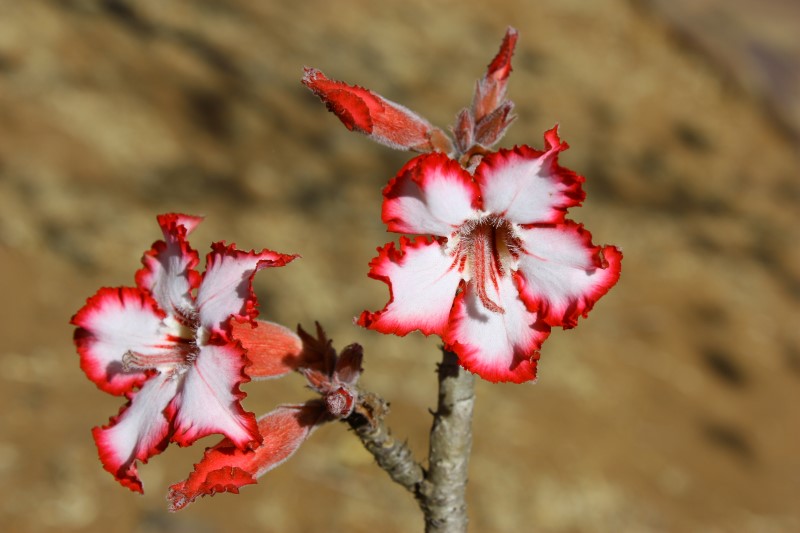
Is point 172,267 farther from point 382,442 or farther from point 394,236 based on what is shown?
point 394,236

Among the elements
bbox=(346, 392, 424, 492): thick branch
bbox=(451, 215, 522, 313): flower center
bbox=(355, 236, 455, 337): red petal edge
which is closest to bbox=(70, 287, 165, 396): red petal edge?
bbox=(346, 392, 424, 492): thick branch

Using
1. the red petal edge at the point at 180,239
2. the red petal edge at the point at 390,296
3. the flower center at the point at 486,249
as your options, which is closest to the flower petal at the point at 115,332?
the red petal edge at the point at 180,239

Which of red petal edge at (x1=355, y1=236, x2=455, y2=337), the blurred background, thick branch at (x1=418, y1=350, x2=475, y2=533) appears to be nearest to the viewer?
red petal edge at (x1=355, y1=236, x2=455, y2=337)

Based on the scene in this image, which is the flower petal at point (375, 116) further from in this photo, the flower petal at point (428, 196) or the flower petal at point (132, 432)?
the flower petal at point (132, 432)

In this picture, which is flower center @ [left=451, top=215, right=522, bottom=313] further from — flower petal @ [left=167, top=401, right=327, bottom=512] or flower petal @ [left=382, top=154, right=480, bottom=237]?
flower petal @ [left=167, top=401, right=327, bottom=512]

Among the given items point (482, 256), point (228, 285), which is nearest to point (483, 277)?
point (482, 256)

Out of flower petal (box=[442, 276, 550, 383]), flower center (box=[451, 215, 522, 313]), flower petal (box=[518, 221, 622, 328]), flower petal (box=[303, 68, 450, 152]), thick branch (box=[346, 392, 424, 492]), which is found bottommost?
thick branch (box=[346, 392, 424, 492])

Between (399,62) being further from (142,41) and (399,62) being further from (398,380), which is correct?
(398,380)
